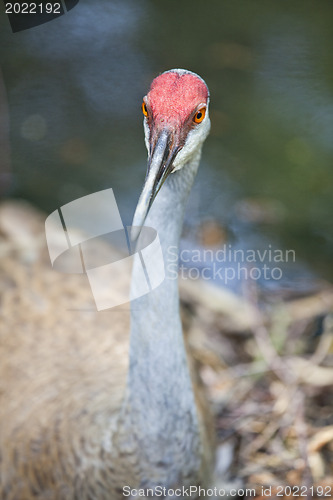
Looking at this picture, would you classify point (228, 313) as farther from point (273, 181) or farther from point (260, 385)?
point (273, 181)

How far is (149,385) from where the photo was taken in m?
1.58

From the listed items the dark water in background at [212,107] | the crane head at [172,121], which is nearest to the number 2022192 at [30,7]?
the dark water in background at [212,107]

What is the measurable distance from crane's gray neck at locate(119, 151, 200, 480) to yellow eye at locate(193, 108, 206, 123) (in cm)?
10

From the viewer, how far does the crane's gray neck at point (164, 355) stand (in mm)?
1464

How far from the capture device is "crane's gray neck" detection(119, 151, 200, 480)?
1.46 meters

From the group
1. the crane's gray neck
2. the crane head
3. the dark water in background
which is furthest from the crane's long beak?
the dark water in background

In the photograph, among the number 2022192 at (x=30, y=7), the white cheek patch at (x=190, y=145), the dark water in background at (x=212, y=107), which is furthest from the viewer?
the number 2022192 at (x=30, y=7)

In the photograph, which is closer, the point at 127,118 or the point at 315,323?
the point at 315,323

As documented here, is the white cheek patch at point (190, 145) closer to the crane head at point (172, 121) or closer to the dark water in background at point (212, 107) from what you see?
the crane head at point (172, 121)

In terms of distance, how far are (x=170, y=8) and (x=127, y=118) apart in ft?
3.26

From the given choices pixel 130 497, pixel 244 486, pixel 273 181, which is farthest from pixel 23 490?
pixel 273 181

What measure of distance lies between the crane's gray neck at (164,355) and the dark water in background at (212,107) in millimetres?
1490

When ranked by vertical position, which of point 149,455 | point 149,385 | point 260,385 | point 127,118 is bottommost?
point 260,385

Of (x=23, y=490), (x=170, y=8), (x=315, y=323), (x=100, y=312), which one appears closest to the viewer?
(x=23, y=490)
